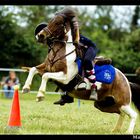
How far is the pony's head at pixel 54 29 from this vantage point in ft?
31.0

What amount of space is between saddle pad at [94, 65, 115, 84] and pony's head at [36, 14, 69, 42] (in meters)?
1.10

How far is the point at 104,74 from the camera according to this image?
9.85 metres

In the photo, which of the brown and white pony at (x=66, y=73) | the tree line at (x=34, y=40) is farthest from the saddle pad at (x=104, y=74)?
the tree line at (x=34, y=40)

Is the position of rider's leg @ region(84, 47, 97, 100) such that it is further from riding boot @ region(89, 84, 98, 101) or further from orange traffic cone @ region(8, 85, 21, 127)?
orange traffic cone @ region(8, 85, 21, 127)

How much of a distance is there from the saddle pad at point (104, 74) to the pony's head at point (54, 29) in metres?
1.10

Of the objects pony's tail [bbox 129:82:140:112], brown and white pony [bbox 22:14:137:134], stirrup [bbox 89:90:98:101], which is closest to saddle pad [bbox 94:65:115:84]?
brown and white pony [bbox 22:14:137:134]

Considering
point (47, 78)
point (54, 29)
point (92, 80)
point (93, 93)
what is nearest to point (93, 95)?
point (93, 93)

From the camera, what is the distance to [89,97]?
9906 mm

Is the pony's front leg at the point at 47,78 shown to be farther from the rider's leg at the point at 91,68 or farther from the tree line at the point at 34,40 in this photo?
the tree line at the point at 34,40

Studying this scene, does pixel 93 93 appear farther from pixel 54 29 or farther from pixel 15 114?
pixel 15 114

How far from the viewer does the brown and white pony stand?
30.9ft

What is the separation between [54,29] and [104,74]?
1395 mm
